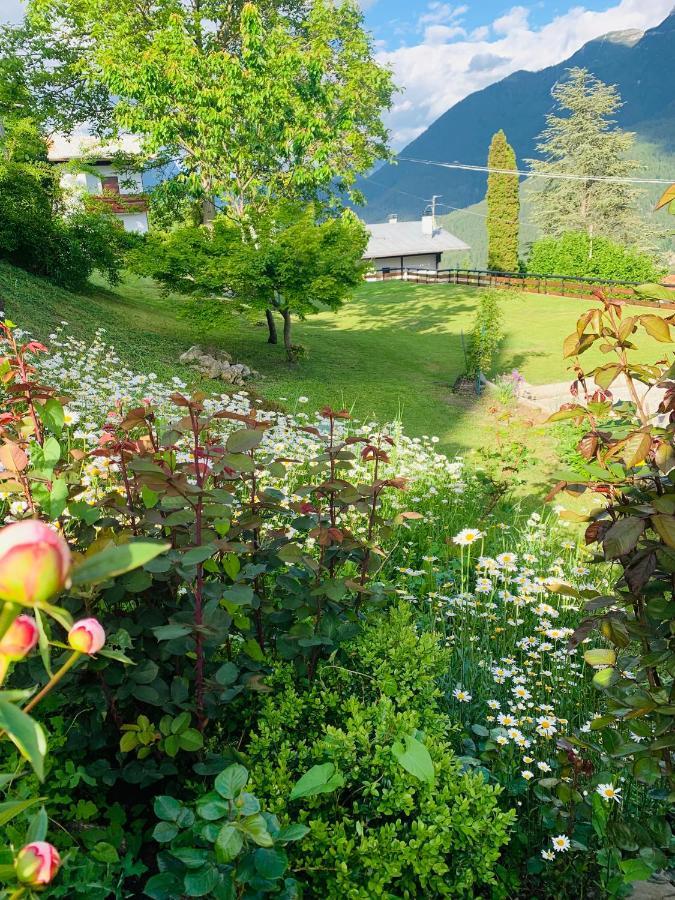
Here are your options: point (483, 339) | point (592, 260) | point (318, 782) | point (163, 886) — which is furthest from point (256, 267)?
point (592, 260)

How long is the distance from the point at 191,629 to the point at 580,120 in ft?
150

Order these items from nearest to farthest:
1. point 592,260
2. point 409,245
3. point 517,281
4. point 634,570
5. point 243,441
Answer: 1. point 634,570
2. point 243,441
3. point 592,260
4. point 517,281
5. point 409,245

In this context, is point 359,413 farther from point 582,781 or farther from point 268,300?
point 582,781

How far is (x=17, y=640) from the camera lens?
1.37 ft

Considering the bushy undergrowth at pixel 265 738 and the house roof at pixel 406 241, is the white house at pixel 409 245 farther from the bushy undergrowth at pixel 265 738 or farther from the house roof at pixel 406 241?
the bushy undergrowth at pixel 265 738

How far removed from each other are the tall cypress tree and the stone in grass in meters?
25.6

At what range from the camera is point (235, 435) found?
1.38m

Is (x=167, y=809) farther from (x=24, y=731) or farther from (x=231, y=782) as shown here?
(x=24, y=731)

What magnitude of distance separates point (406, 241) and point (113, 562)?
41602mm

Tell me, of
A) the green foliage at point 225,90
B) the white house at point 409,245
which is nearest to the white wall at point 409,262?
the white house at point 409,245

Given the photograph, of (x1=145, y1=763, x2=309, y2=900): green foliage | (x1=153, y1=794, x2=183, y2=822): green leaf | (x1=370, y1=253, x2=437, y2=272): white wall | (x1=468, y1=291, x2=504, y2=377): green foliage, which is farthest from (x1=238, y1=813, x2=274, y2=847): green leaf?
(x1=370, y1=253, x2=437, y2=272): white wall

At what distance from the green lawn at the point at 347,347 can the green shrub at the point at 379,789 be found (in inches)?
255

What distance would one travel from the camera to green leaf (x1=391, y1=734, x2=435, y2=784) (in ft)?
3.72

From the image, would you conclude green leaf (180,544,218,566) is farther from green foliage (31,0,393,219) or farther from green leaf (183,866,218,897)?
green foliage (31,0,393,219)
